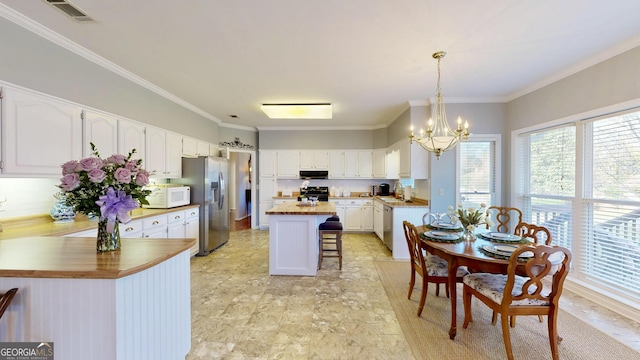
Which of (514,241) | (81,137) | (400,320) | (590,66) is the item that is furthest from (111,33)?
(590,66)

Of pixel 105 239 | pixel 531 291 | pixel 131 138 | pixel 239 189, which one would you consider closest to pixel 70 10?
pixel 131 138

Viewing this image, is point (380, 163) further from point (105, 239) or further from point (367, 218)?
point (105, 239)

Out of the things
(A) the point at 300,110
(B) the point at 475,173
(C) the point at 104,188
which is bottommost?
(C) the point at 104,188

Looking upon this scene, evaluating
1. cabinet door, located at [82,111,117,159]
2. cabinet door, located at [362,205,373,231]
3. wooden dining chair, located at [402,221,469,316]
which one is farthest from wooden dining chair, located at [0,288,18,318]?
cabinet door, located at [362,205,373,231]

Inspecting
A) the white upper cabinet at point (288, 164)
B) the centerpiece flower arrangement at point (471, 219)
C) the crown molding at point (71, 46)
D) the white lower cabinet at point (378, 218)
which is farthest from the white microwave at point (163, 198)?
the centerpiece flower arrangement at point (471, 219)

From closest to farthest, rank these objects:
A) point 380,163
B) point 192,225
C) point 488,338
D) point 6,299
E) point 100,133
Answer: point 6,299, point 488,338, point 100,133, point 192,225, point 380,163

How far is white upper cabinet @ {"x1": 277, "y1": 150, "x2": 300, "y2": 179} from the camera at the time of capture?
6238mm

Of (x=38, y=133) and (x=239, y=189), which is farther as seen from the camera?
(x=239, y=189)

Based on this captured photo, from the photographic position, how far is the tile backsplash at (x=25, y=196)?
2.24 metres

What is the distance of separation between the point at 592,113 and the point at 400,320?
10.4 feet

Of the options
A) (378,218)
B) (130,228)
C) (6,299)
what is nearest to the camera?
(6,299)

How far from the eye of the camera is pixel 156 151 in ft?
11.9

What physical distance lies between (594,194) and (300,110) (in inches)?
163

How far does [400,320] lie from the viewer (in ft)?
7.75
